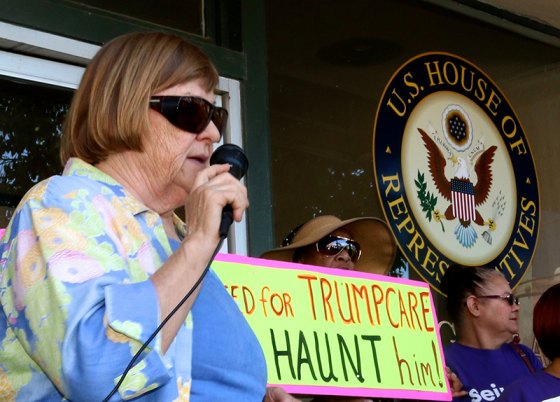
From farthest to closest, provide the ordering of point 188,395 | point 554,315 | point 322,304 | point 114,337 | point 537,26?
point 537,26 < point 554,315 < point 322,304 < point 188,395 < point 114,337

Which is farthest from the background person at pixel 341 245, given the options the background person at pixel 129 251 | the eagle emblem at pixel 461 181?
the background person at pixel 129 251

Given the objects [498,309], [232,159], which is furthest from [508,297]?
[232,159]

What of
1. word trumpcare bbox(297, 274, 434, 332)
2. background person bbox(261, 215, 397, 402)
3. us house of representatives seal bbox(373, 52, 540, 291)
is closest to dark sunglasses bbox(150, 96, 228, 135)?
word trumpcare bbox(297, 274, 434, 332)

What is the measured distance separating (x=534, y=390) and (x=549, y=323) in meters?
0.37

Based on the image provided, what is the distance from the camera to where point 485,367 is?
4.75 meters

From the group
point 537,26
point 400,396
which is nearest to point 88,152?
point 400,396

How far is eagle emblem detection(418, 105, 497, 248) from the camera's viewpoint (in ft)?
17.5

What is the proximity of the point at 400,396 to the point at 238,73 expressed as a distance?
159cm

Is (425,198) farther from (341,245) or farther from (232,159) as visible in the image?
(232,159)

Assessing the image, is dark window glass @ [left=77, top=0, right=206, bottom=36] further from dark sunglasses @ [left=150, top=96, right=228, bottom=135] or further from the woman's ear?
dark sunglasses @ [left=150, top=96, right=228, bottom=135]

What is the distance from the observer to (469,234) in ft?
17.7

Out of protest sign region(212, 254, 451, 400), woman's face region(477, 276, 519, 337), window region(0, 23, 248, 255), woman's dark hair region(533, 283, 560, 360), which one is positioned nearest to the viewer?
protest sign region(212, 254, 451, 400)

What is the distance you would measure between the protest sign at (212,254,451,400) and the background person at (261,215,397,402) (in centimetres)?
52

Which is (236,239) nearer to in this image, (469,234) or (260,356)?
(469,234)
